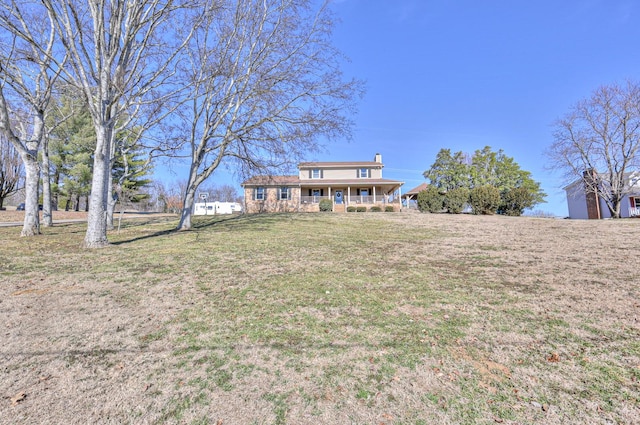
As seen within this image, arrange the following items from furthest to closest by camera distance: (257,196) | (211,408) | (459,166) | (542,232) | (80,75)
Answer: (459,166) < (257,196) < (542,232) < (80,75) < (211,408)

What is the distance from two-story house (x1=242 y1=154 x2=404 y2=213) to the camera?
89.4ft

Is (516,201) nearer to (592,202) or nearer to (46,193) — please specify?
(592,202)

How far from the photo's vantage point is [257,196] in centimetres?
2805

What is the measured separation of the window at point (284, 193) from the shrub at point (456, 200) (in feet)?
46.5

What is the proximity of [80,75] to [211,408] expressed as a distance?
390 inches

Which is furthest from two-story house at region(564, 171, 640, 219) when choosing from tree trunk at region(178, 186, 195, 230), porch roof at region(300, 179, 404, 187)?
tree trunk at region(178, 186, 195, 230)

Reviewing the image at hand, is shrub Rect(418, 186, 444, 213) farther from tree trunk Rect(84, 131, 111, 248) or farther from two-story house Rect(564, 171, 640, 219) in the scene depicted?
→ tree trunk Rect(84, 131, 111, 248)

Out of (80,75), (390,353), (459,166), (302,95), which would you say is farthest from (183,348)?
(459,166)

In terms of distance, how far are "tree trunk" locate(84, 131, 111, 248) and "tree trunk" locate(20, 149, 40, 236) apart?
340 cm

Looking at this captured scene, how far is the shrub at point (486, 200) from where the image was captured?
20.1 m

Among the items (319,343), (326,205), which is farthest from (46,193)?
(326,205)

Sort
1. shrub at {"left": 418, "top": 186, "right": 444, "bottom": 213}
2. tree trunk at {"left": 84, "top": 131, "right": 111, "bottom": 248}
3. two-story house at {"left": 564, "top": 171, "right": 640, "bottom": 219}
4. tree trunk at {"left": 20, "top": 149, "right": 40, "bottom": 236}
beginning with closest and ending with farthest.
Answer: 1. tree trunk at {"left": 84, "top": 131, "right": 111, "bottom": 248}
2. tree trunk at {"left": 20, "top": 149, "right": 40, "bottom": 236}
3. shrub at {"left": 418, "top": 186, "right": 444, "bottom": 213}
4. two-story house at {"left": 564, "top": 171, "right": 640, "bottom": 219}

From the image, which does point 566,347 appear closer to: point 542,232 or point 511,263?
point 511,263

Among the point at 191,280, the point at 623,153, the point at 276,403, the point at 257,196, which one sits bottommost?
the point at 276,403
